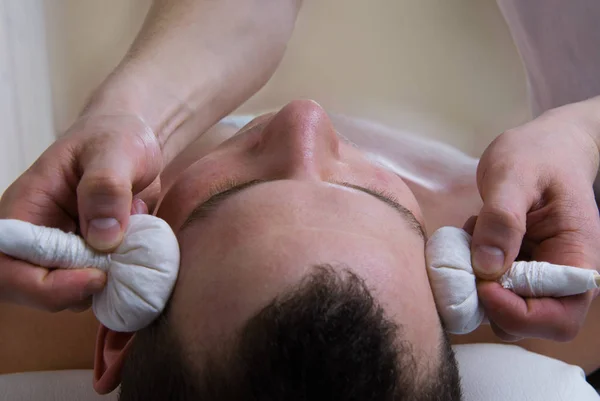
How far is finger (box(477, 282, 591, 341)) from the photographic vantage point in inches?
22.9

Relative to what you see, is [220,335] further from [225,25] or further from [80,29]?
[80,29]

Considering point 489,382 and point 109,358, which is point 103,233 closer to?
point 109,358

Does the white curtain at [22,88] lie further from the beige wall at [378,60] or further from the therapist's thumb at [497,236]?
the therapist's thumb at [497,236]

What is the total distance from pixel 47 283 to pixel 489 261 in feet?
1.31

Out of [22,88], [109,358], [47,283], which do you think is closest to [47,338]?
[109,358]

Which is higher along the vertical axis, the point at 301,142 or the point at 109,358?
the point at 301,142

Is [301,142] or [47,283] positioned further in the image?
[301,142]

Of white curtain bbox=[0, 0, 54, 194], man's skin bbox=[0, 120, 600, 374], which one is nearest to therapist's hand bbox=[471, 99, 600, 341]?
man's skin bbox=[0, 120, 600, 374]

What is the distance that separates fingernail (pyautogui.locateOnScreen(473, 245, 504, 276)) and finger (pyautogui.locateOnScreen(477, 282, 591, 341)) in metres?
0.01

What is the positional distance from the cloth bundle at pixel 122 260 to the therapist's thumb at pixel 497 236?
0.29 m

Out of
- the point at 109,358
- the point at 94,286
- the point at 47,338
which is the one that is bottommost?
the point at 47,338

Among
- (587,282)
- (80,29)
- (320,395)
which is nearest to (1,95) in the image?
(80,29)

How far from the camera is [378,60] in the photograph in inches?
57.2

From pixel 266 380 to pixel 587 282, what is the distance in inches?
12.3
